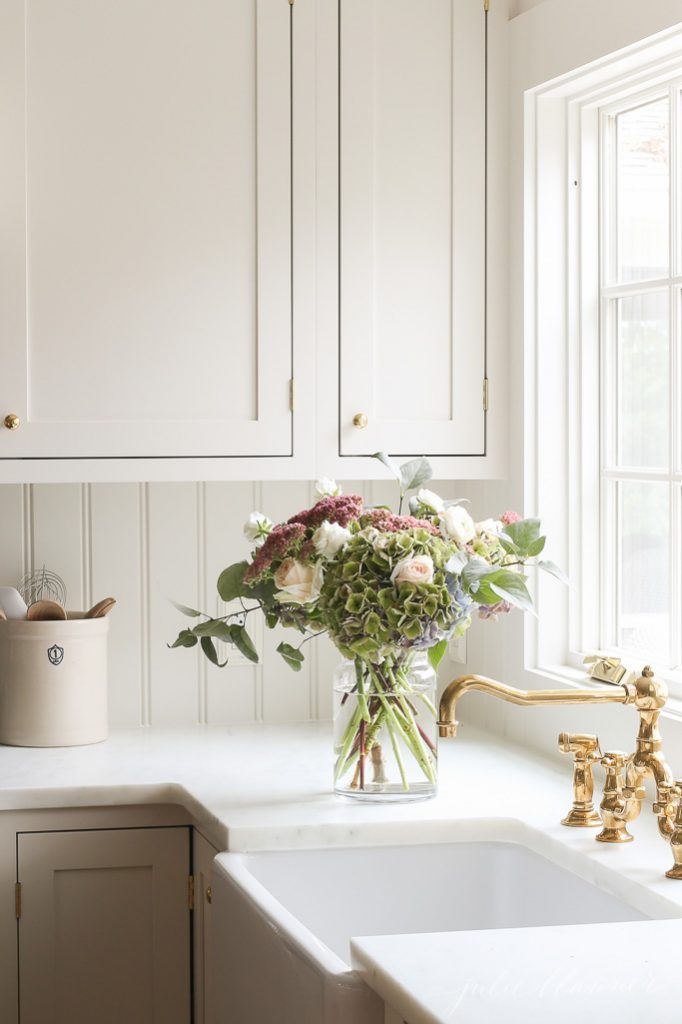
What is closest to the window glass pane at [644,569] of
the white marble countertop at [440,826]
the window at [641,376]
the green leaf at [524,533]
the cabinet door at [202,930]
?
the window at [641,376]

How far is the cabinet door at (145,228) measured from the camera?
7.08ft

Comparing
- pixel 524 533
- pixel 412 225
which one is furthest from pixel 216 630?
pixel 412 225

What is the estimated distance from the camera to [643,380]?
222cm

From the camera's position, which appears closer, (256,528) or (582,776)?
(582,776)

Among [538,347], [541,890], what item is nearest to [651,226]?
[538,347]

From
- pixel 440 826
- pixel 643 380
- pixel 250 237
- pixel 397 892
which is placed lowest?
pixel 397 892

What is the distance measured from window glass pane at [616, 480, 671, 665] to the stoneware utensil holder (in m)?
0.96

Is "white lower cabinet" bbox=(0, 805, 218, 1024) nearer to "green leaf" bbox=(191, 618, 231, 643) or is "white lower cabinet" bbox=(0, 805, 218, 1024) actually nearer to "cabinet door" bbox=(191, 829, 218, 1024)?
"cabinet door" bbox=(191, 829, 218, 1024)

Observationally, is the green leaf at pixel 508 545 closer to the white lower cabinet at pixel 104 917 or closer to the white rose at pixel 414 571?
the white rose at pixel 414 571

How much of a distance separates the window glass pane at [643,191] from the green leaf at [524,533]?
565mm

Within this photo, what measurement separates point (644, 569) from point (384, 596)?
641 millimetres

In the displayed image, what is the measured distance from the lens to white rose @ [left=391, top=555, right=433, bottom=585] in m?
1.75

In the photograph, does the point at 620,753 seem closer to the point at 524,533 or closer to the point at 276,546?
the point at 524,533

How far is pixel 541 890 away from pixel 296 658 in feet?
1.69
